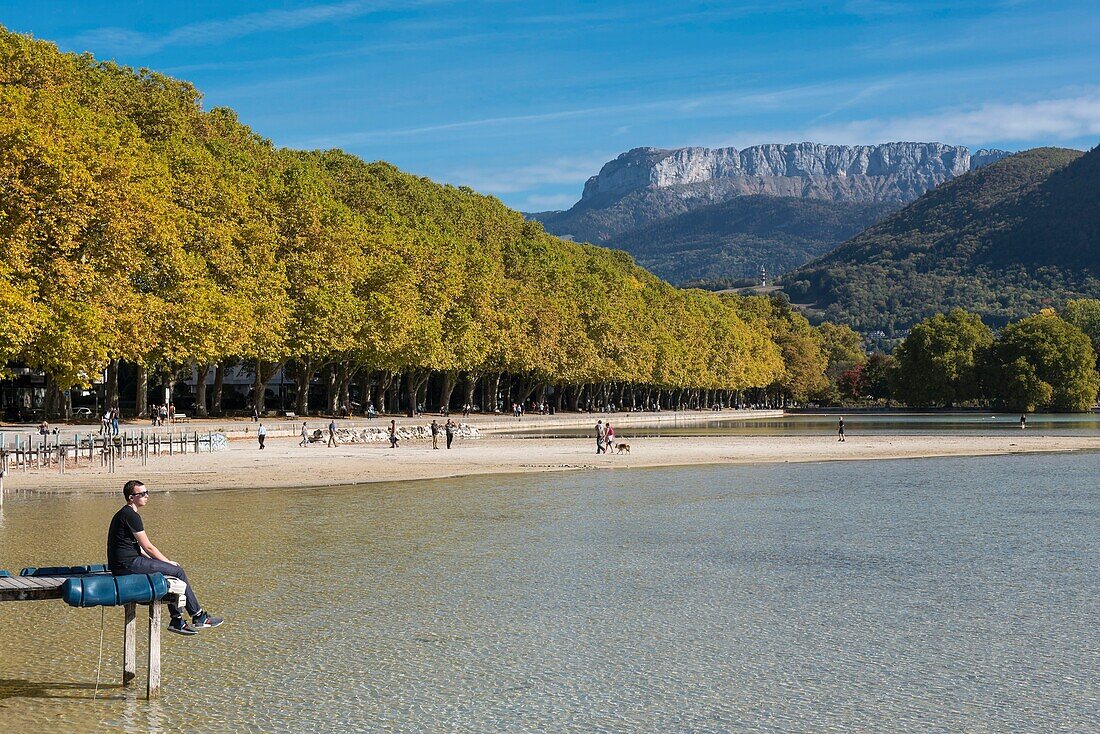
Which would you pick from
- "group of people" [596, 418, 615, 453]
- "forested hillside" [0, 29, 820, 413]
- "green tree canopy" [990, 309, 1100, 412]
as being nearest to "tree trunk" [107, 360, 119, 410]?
"forested hillside" [0, 29, 820, 413]

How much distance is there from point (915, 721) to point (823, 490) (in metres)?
26.3

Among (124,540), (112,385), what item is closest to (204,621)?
(124,540)

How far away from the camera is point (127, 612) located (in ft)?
38.6

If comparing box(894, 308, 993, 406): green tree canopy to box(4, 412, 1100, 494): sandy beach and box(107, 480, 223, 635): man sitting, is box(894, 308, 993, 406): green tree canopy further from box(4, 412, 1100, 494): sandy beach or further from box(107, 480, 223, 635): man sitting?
box(107, 480, 223, 635): man sitting

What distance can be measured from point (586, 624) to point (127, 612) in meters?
6.09

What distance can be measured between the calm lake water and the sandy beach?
28.1ft

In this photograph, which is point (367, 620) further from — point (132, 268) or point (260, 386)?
point (260, 386)

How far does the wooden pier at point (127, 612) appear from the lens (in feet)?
36.9

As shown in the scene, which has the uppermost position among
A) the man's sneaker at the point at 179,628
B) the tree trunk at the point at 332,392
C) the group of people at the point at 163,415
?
the tree trunk at the point at 332,392

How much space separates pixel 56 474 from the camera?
38.9 meters

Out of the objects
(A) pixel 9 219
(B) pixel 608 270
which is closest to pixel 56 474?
(A) pixel 9 219

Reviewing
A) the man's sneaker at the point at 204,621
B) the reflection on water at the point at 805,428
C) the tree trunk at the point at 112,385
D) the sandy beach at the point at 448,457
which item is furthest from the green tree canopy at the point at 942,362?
the man's sneaker at the point at 204,621

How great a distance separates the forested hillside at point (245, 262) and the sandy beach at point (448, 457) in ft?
21.1

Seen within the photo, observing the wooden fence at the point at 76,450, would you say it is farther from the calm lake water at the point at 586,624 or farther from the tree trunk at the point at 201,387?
the tree trunk at the point at 201,387
